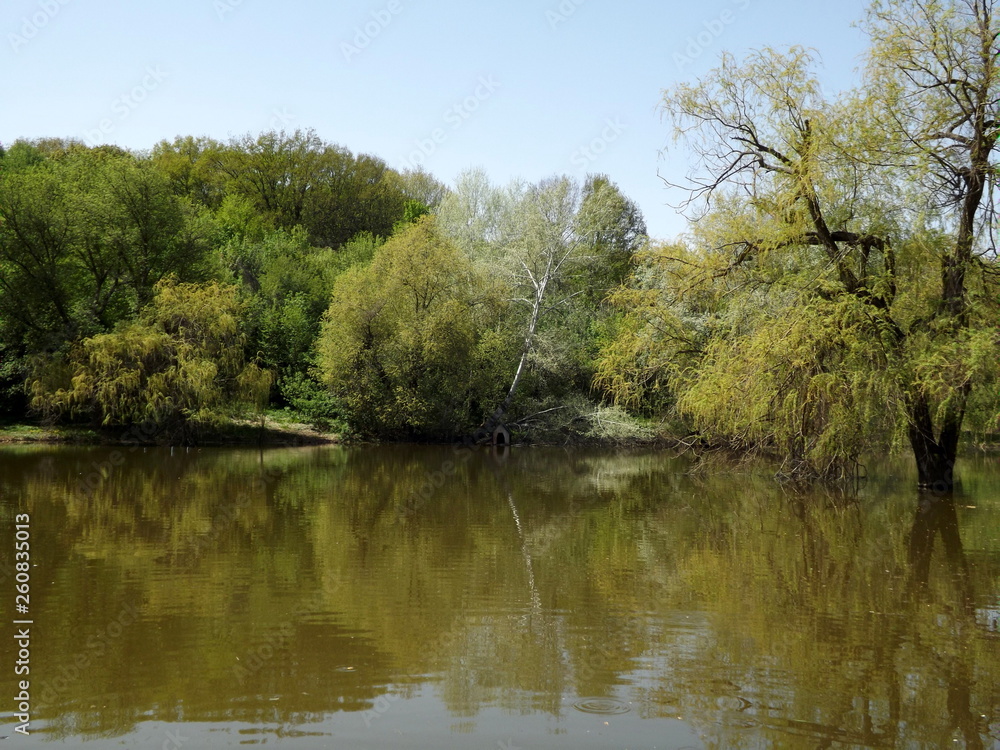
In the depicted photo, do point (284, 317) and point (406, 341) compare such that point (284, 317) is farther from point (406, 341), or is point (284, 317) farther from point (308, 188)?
point (308, 188)

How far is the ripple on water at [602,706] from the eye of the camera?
20.1 ft

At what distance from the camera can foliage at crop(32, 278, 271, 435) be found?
29.2 m

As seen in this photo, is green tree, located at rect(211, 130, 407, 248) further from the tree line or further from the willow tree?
the willow tree

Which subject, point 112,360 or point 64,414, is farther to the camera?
point 64,414

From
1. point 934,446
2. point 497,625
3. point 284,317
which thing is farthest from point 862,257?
point 284,317

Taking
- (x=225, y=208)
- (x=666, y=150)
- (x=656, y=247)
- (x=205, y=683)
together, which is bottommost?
(x=205, y=683)

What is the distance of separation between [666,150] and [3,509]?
14593mm

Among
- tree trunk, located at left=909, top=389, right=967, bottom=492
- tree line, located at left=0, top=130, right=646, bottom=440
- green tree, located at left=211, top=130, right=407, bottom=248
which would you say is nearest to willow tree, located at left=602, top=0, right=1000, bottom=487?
tree trunk, located at left=909, top=389, right=967, bottom=492

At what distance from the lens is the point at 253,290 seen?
1633 inches

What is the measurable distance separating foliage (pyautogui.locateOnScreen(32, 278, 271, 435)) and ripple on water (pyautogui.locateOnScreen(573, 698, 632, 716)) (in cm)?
2545

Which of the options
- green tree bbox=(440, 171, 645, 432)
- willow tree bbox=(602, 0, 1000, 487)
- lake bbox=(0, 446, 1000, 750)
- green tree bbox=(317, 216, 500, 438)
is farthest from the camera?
green tree bbox=(440, 171, 645, 432)

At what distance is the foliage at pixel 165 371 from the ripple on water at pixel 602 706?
25451 mm

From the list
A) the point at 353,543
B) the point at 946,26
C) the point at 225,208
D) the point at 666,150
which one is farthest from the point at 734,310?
the point at 225,208

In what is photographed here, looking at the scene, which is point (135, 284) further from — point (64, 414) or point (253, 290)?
point (253, 290)
